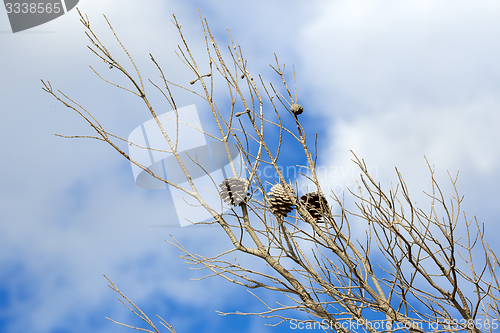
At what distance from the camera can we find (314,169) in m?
1.85

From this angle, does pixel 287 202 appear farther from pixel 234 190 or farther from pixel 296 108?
pixel 296 108

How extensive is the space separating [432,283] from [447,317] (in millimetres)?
324

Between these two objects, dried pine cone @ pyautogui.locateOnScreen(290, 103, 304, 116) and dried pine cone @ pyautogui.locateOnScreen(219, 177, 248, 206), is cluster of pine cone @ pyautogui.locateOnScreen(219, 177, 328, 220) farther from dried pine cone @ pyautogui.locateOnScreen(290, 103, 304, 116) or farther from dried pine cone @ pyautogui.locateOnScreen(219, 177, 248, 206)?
dried pine cone @ pyautogui.locateOnScreen(290, 103, 304, 116)

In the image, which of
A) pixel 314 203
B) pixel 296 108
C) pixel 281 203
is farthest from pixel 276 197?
pixel 296 108

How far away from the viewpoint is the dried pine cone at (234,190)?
1.98m

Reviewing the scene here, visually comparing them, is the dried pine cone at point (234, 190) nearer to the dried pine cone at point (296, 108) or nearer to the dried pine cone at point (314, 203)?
the dried pine cone at point (314, 203)

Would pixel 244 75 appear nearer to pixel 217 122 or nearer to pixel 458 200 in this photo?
pixel 217 122

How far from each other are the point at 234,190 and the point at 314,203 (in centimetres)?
44

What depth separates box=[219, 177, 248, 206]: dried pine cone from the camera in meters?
1.98

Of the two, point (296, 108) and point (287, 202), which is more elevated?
point (296, 108)

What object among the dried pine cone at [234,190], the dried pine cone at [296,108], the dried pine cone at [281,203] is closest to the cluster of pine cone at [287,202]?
the dried pine cone at [281,203]

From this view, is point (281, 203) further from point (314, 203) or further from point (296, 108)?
point (296, 108)

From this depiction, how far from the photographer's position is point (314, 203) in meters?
2.06

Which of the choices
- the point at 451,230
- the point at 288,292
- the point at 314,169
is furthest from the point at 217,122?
the point at 451,230
